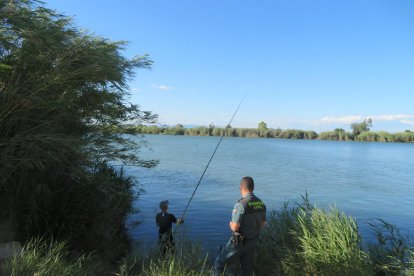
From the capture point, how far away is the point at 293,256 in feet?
24.9

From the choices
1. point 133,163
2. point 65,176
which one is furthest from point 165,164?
point 65,176

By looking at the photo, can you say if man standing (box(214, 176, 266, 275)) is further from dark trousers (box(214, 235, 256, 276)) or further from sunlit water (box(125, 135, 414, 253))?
sunlit water (box(125, 135, 414, 253))

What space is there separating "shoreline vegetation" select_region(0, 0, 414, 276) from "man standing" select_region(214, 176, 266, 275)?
1.92 ft

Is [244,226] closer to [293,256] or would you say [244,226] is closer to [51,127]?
[293,256]

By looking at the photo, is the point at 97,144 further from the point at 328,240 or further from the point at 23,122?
the point at 328,240

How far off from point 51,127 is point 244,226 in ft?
14.0

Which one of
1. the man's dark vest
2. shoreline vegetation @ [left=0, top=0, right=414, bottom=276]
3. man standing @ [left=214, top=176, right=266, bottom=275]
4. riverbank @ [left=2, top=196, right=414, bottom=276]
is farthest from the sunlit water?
the man's dark vest

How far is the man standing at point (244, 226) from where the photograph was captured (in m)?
5.69

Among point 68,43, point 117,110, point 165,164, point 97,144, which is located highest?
point 68,43

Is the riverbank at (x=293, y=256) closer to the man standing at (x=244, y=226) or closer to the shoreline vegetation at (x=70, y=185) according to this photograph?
the shoreline vegetation at (x=70, y=185)

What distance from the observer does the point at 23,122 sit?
7.22 metres

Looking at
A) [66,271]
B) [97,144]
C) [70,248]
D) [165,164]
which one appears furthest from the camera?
[165,164]

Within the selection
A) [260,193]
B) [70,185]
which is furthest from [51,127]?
[260,193]

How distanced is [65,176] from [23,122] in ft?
5.62
